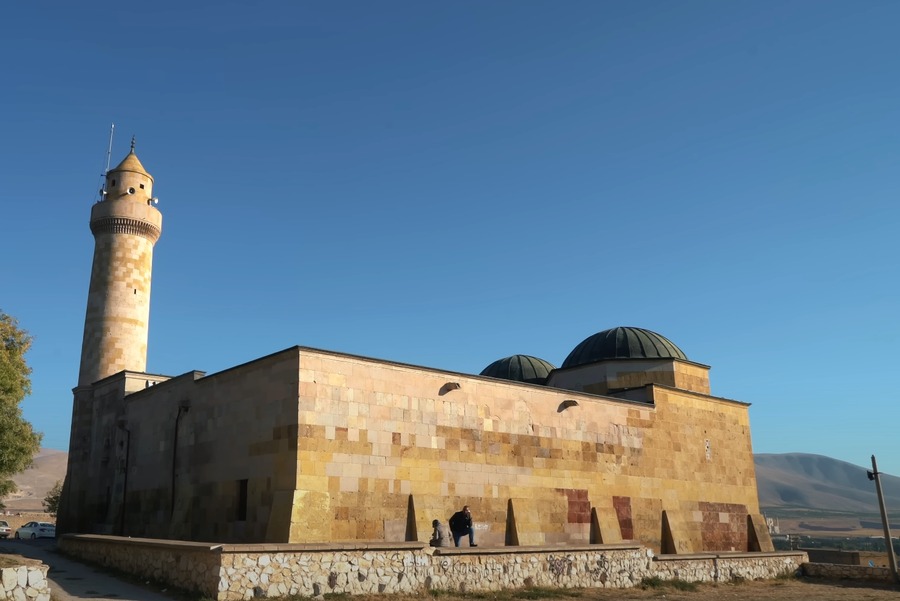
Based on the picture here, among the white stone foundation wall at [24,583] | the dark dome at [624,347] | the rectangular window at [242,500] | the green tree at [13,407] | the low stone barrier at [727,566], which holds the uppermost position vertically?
the dark dome at [624,347]

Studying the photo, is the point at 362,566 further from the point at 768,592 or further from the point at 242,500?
the point at 768,592

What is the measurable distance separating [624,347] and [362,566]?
61.3 feet

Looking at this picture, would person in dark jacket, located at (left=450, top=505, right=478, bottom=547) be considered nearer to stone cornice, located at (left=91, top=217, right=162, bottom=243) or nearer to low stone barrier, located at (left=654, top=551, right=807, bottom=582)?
low stone barrier, located at (left=654, top=551, right=807, bottom=582)

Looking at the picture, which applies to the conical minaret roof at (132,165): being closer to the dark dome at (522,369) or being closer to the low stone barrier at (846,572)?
the dark dome at (522,369)

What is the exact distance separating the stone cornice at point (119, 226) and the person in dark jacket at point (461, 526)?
63.0 ft

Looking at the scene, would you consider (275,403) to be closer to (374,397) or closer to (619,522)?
(374,397)

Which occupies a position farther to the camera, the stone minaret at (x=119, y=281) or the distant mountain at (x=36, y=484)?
the distant mountain at (x=36, y=484)

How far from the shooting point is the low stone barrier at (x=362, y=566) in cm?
1319

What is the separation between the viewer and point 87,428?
28672 mm

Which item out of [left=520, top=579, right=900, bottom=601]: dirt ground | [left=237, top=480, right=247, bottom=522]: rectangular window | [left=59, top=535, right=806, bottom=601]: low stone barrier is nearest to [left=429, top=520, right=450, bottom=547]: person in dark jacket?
[left=59, top=535, right=806, bottom=601]: low stone barrier

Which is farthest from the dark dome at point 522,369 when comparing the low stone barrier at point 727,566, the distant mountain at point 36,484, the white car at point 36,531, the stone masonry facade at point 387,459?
the distant mountain at point 36,484

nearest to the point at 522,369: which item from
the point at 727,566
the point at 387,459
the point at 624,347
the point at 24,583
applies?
the point at 624,347

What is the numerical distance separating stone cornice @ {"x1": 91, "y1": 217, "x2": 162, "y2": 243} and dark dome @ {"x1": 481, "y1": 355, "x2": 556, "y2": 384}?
1774 cm

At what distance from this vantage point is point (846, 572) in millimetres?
24312
